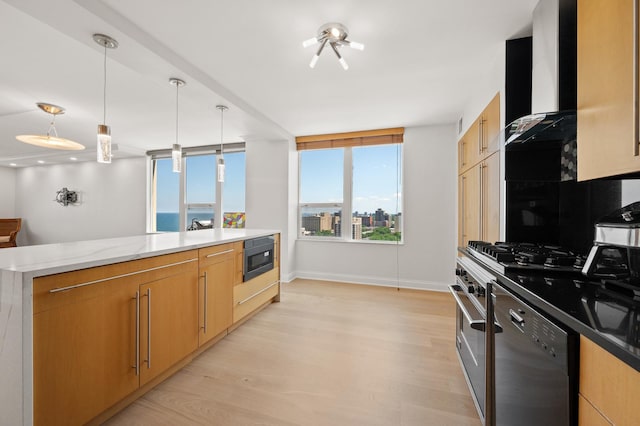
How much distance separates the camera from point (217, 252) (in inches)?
90.4

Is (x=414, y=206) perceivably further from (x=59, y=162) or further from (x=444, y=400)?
(x=59, y=162)

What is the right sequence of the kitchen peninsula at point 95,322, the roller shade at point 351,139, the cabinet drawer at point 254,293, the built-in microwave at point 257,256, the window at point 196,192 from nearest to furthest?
1. the kitchen peninsula at point 95,322
2. the cabinet drawer at point 254,293
3. the built-in microwave at point 257,256
4. the roller shade at point 351,139
5. the window at point 196,192

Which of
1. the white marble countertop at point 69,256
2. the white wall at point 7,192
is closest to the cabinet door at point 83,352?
the white marble countertop at point 69,256

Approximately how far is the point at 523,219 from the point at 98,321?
104 inches

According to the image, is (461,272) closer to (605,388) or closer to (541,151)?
(541,151)

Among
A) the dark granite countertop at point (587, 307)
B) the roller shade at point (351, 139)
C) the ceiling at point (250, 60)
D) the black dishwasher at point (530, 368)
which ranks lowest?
the black dishwasher at point (530, 368)

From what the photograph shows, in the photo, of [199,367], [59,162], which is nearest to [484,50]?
[199,367]

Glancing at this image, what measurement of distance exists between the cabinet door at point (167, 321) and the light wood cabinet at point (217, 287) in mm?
85

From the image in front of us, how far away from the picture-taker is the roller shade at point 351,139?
13.3 feet

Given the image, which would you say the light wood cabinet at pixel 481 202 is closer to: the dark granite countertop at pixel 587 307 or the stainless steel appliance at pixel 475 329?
the stainless steel appliance at pixel 475 329

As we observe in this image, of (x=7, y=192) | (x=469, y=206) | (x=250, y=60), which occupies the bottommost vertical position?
(x=469, y=206)

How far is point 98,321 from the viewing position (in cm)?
136

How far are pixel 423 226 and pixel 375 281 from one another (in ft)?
3.72

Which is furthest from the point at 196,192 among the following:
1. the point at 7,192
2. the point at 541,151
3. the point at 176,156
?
the point at 7,192
